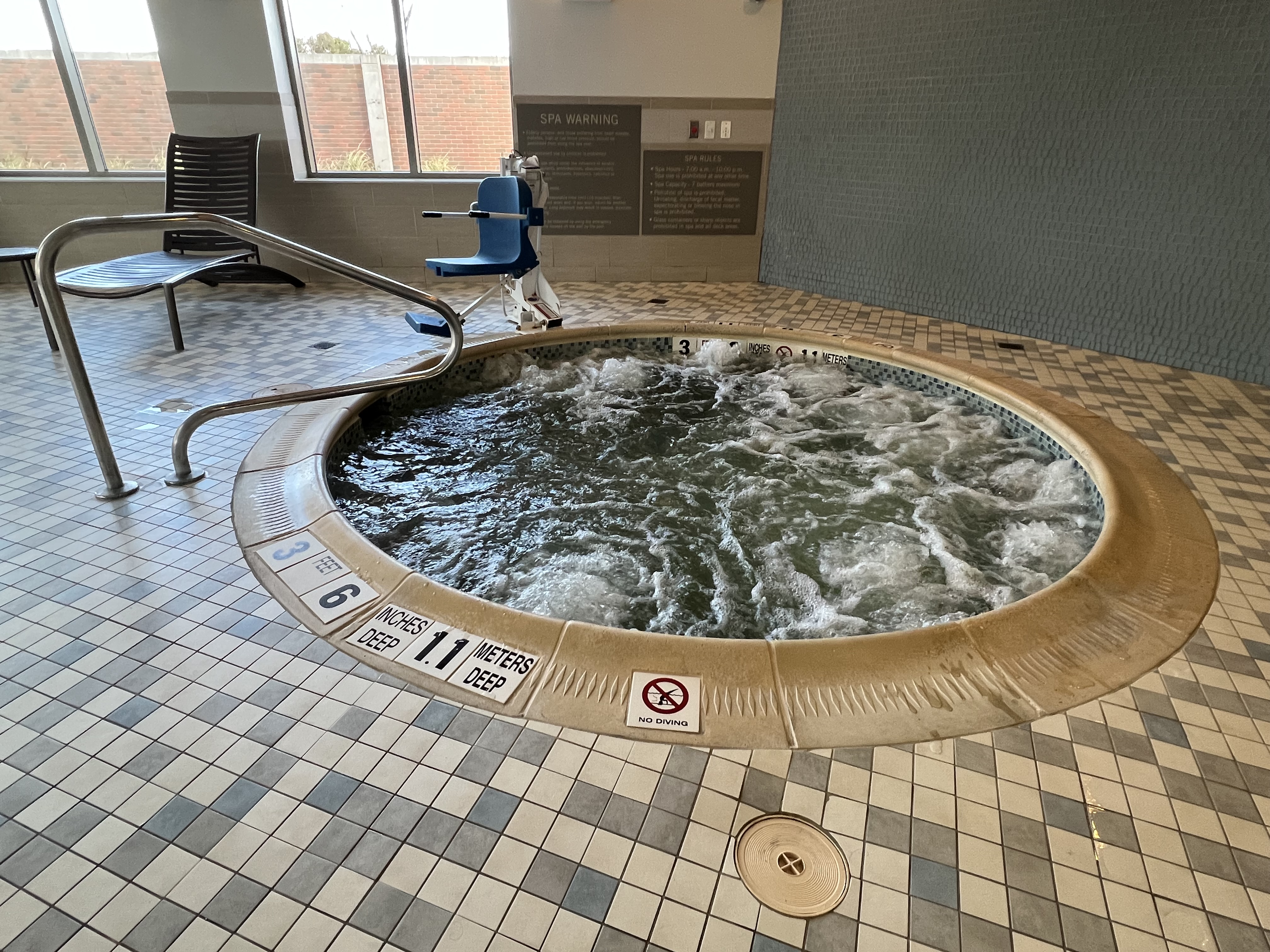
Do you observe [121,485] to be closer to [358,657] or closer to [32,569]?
[32,569]

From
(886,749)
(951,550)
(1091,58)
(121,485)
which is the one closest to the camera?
(886,749)

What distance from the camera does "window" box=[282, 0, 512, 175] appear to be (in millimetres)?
5383

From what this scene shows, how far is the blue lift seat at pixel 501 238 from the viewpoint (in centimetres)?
401

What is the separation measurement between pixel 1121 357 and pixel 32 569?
5.03 metres

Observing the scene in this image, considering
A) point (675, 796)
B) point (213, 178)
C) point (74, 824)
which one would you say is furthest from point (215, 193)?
point (675, 796)

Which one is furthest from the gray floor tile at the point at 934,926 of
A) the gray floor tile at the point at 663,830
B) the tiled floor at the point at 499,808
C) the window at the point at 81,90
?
the window at the point at 81,90

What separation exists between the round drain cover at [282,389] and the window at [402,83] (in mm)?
3222

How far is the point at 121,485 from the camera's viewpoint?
228 centimetres

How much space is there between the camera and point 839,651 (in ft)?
5.10

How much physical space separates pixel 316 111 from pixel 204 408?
171 inches

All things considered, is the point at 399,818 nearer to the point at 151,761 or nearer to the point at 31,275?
the point at 151,761

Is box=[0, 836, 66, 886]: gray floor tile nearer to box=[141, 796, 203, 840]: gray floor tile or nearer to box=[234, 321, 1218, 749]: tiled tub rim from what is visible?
box=[141, 796, 203, 840]: gray floor tile

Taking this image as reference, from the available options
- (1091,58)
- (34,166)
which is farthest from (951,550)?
(34,166)

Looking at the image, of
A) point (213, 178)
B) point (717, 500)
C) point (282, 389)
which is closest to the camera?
point (717, 500)
